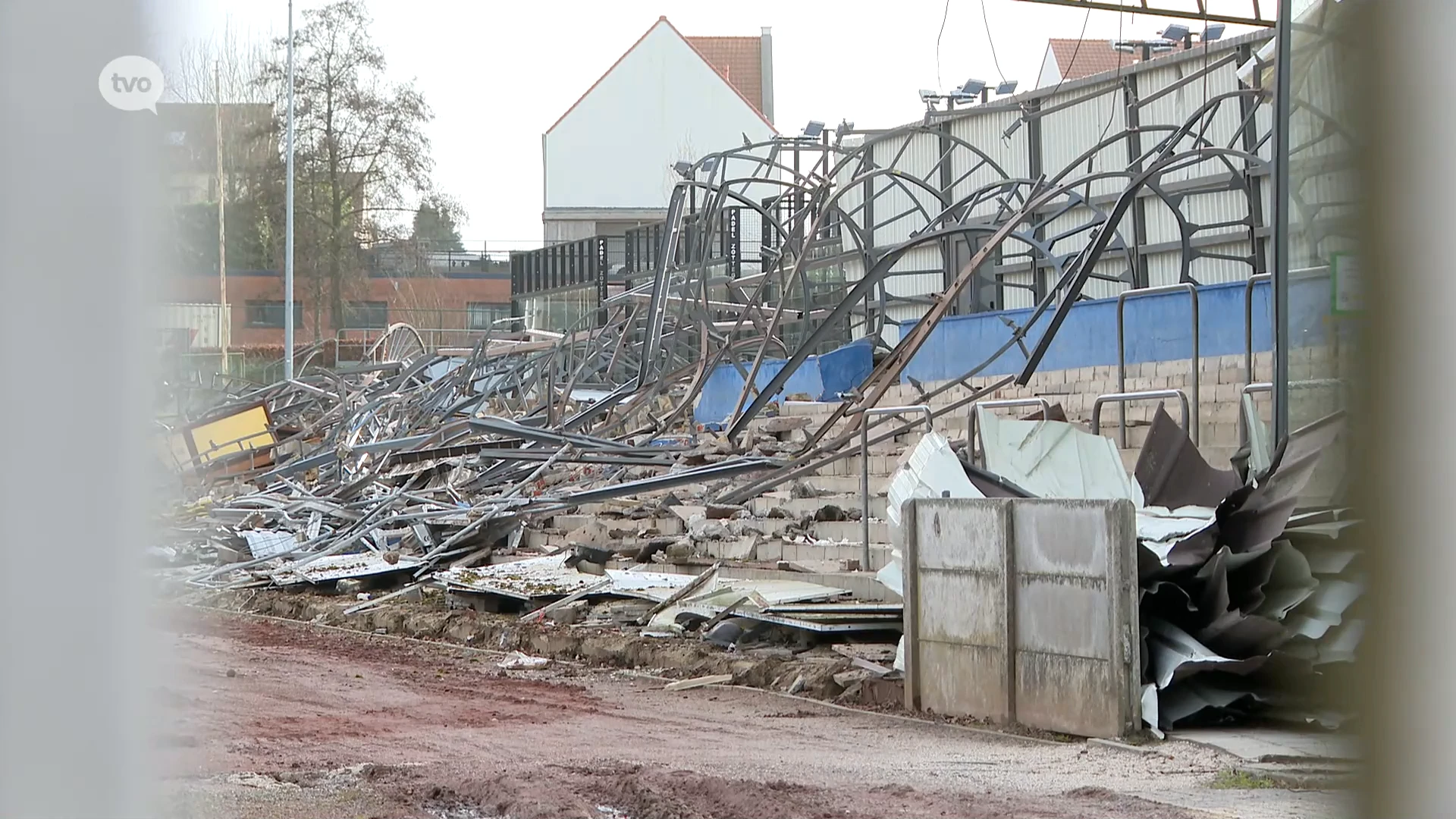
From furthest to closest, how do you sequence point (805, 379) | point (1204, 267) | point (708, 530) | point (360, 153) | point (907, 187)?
point (360, 153), point (907, 187), point (805, 379), point (1204, 267), point (708, 530)

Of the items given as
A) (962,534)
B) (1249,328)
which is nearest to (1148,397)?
(1249,328)

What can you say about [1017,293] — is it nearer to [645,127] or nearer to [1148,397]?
A: [1148,397]

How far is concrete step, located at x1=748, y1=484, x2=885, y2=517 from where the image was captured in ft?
45.5

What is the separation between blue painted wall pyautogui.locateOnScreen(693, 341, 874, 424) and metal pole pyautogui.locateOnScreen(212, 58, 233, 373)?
704 inches

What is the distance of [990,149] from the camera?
89.6ft

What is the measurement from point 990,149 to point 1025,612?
2093 centimetres

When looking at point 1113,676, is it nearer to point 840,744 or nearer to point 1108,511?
point 1108,511

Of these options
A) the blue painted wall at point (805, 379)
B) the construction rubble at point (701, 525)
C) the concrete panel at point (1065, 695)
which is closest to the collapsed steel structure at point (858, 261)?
the blue painted wall at point (805, 379)

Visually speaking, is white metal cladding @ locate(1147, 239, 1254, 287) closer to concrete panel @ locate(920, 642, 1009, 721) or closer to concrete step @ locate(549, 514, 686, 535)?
concrete step @ locate(549, 514, 686, 535)

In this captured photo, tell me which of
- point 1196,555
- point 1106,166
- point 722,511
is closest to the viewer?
point 1196,555

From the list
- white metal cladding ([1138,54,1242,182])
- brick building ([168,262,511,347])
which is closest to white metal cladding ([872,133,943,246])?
white metal cladding ([1138,54,1242,182])

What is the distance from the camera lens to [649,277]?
112ft

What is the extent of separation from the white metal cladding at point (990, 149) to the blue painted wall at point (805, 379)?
16.9 feet

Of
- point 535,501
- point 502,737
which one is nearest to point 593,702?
point 502,737
